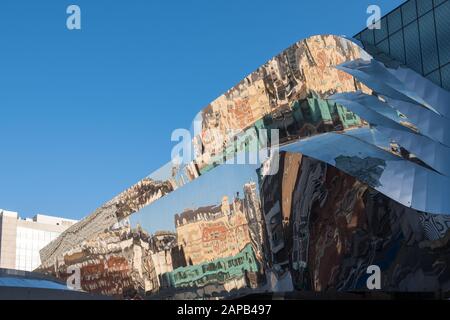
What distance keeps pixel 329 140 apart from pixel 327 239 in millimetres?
3056

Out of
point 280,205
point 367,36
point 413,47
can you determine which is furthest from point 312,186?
point 367,36

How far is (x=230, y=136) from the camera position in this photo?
2455 centimetres

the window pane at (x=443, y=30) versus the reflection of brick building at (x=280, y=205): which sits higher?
the window pane at (x=443, y=30)

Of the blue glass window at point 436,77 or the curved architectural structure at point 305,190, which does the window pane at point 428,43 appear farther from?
the curved architectural structure at point 305,190

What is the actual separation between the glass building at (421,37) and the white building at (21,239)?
67494mm

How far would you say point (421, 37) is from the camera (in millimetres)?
26688

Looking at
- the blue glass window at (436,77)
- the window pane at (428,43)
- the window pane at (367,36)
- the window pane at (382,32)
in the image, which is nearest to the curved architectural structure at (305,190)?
the blue glass window at (436,77)

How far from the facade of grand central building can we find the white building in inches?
2289

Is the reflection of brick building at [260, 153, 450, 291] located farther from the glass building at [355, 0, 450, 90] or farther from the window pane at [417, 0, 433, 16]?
the window pane at [417, 0, 433, 16]

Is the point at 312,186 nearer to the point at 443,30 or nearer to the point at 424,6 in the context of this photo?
the point at 443,30

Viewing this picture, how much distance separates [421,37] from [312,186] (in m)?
12.0

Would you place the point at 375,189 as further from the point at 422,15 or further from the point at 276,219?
the point at 422,15

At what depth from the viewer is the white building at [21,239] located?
8312 cm
